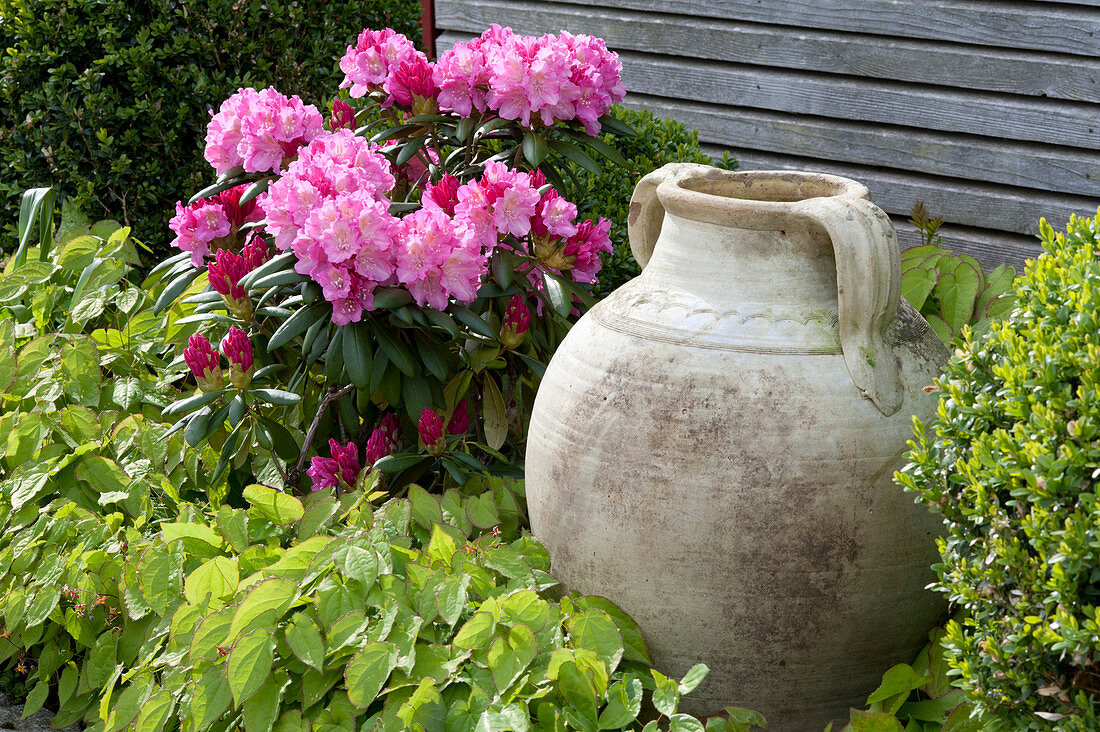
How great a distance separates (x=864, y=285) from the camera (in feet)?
6.17

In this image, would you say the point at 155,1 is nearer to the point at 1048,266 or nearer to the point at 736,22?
the point at 736,22

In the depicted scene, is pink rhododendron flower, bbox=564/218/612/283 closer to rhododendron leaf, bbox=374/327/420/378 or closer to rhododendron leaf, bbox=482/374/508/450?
rhododendron leaf, bbox=482/374/508/450

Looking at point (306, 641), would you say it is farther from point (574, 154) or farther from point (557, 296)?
point (574, 154)

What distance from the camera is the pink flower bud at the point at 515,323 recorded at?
8.49 ft

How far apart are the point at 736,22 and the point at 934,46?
88 centimetres

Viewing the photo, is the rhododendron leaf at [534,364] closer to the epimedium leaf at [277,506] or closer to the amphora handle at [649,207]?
the amphora handle at [649,207]

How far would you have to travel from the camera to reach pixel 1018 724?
149 cm

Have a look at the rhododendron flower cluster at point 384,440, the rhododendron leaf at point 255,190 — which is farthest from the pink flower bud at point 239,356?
the rhododendron leaf at point 255,190

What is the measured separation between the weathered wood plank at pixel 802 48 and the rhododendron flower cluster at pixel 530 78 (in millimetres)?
1682

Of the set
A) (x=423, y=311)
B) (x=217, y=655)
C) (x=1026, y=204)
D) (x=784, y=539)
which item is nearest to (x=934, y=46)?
(x=1026, y=204)

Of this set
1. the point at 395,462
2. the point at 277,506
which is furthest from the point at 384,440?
the point at 277,506

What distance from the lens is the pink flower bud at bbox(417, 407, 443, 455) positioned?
2504 mm

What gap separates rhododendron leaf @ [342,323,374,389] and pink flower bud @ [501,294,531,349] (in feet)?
1.18

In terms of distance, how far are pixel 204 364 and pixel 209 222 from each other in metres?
0.54
